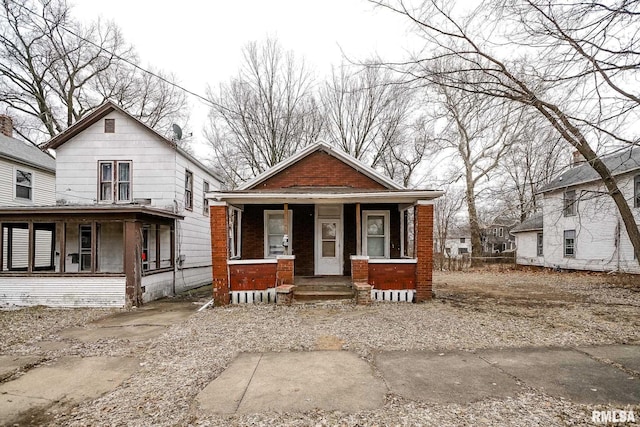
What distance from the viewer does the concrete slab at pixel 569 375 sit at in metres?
3.63

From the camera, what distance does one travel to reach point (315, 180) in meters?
12.0

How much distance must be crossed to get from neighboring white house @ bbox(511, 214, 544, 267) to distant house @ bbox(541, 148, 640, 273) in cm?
111

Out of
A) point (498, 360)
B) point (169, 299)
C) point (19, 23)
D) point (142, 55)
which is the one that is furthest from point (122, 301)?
point (142, 55)

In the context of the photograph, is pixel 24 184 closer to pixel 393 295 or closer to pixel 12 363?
pixel 12 363

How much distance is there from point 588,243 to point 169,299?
2019cm

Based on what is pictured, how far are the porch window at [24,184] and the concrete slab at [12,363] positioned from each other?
1183 centimetres

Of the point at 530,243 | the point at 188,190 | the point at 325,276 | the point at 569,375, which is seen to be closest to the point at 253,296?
the point at 325,276

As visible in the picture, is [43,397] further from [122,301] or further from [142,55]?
[142,55]

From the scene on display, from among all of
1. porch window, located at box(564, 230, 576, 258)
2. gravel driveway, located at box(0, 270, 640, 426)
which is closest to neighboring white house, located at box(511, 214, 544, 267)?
porch window, located at box(564, 230, 576, 258)

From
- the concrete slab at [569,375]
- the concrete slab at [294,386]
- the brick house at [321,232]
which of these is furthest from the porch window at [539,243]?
the concrete slab at [294,386]

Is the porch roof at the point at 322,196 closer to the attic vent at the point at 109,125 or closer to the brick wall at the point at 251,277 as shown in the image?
the brick wall at the point at 251,277

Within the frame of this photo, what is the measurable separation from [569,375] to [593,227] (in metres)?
17.1

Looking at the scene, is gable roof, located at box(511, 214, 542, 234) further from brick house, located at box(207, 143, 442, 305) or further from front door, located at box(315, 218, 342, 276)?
front door, located at box(315, 218, 342, 276)

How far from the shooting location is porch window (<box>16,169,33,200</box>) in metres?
13.8
